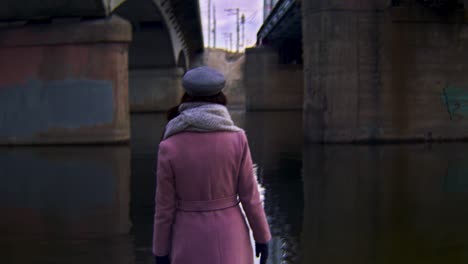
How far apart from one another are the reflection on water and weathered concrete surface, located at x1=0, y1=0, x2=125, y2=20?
393 cm

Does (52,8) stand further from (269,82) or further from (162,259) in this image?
(269,82)

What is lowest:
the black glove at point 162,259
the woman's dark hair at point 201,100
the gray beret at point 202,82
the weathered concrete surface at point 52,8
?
the black glove at point 162,259

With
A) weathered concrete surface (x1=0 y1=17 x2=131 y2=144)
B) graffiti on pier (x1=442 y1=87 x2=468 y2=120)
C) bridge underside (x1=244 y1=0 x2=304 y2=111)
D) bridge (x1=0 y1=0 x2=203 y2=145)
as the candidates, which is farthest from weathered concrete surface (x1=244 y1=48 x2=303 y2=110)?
weathered concrete surface (x1=0 y1=17 x2=131 y2=144)

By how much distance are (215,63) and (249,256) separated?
106795 mm

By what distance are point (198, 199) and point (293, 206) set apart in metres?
4.79

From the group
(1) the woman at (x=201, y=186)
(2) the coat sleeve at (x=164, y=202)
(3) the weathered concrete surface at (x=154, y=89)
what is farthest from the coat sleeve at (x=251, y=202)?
(3) the weathered concrete surface at (x=154, y=89)

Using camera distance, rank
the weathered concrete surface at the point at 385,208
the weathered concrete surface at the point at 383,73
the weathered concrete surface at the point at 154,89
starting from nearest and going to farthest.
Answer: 1. the weathered concrete surface at the point at 385,208
2. the weathered concrete surface at the point at 383,73
3. the weathered concrete surface at the point at 154,89

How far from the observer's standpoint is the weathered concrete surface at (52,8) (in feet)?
48.0

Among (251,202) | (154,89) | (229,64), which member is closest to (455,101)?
(251,202)

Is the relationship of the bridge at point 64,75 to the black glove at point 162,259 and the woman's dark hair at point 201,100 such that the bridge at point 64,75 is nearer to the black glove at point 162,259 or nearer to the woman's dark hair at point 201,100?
the woman's dark hair at point 201,100

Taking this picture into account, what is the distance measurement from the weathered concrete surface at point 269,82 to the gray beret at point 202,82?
136ft

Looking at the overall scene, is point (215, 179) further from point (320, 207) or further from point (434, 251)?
point (320, 207)

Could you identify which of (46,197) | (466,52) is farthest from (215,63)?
(46,197)

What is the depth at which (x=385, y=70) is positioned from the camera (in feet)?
51.1
